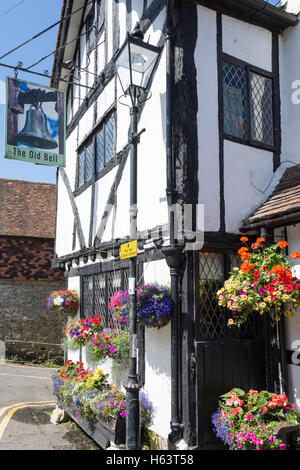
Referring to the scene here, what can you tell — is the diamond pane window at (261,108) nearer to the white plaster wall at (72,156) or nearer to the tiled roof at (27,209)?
the white plaster wall at (72,156)

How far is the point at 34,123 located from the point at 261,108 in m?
3.88

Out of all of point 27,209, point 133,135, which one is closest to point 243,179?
point 133,135

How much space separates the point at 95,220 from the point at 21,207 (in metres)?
9.75

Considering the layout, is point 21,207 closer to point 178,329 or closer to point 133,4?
point 133,4

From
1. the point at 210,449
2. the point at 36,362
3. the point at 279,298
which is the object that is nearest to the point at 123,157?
the point at 279,298

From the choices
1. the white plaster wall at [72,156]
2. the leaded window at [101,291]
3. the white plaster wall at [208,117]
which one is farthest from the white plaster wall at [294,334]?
the white plaster wall at [72,156]

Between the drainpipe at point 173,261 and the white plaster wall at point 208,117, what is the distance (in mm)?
400

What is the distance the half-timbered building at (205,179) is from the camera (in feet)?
17.7

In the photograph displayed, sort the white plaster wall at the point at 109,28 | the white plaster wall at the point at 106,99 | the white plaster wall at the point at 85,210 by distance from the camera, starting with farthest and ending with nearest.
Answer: the white plaster wall at the point at 85,210 → the white plaster wall at the point at 109,28 → the white plaster wall at the point at 106,99

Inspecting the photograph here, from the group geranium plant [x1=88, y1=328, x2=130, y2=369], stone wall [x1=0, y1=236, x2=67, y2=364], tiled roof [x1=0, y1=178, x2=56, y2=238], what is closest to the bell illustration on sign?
geranium plant [x1=88, y1=328, x2=130, y2=369]

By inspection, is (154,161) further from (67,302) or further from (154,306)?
(67,302)

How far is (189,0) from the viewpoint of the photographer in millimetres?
5867

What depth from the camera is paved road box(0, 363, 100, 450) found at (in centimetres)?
641

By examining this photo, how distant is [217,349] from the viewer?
5426mm
